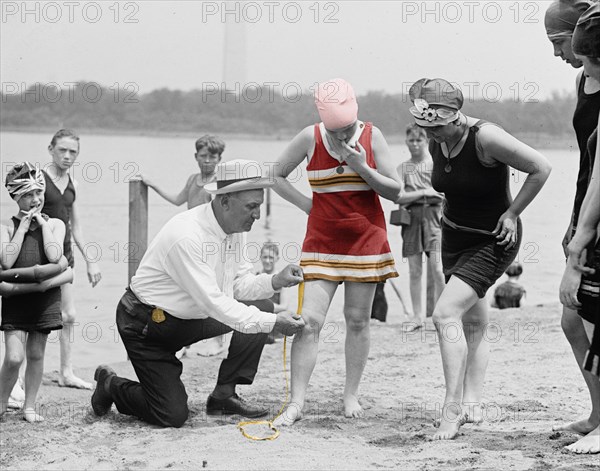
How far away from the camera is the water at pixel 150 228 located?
10797 mm

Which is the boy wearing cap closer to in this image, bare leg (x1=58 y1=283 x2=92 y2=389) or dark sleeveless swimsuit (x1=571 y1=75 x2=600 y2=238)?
bare leg (x1=58 y1=283 x2=92 y2=389)

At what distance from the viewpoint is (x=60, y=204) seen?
Answer: 21.4 ft

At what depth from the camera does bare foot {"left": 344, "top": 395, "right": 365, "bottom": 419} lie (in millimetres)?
5426

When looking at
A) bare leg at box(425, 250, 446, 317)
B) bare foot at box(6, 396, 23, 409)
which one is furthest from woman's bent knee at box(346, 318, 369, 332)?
bare leg at box(425, 250, 446, 317)

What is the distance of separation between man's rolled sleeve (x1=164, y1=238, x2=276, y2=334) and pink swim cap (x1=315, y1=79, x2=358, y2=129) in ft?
3.16

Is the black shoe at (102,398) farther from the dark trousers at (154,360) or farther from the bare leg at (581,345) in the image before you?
the bare leg at (581,345)

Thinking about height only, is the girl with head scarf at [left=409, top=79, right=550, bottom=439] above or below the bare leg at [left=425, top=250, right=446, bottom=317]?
above

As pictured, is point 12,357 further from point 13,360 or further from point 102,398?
point 102,398

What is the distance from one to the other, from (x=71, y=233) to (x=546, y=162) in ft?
11.6

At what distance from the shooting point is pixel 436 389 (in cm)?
626

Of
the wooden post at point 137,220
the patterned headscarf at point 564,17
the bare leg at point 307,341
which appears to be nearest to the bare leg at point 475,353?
the bare leg at point 307,341

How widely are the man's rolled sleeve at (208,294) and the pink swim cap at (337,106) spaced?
3.16 feet

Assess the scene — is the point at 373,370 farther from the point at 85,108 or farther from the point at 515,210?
the point at 85,108

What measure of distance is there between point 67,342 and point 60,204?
974 millimetres
